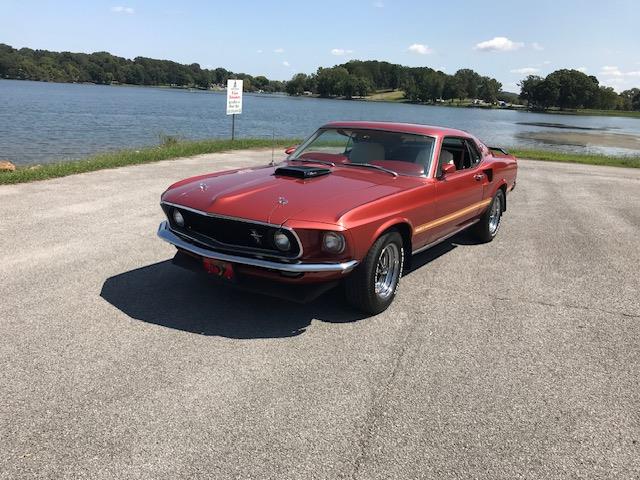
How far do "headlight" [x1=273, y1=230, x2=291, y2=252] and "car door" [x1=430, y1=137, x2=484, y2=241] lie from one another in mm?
1825

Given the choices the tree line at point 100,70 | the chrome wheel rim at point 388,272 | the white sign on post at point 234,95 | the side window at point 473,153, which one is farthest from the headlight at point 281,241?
the tree line at point 100,70

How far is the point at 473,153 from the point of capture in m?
6.41

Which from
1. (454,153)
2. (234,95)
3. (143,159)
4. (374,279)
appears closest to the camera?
(374,279)

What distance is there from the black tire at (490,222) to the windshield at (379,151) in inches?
75.6

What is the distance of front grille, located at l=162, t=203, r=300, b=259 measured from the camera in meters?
3.82

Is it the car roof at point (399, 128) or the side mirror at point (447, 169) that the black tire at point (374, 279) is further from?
the car roof at point (399, 128)

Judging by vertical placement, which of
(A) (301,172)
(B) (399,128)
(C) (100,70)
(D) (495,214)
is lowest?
(D) (495,214)

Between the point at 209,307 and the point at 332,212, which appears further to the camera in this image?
the point at 209,307

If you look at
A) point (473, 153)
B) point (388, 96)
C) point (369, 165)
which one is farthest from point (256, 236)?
point (388, 96)

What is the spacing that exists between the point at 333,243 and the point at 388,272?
0.93m

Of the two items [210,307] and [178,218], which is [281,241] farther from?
[178,218]

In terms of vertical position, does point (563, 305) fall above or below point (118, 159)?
below

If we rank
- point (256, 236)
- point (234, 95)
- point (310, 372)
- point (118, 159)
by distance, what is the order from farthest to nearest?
point (234, 95) → point (118, 159) → point (256, 236) → point (310, 372)

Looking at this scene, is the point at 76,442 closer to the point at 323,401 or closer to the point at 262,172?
the point at 323,401
